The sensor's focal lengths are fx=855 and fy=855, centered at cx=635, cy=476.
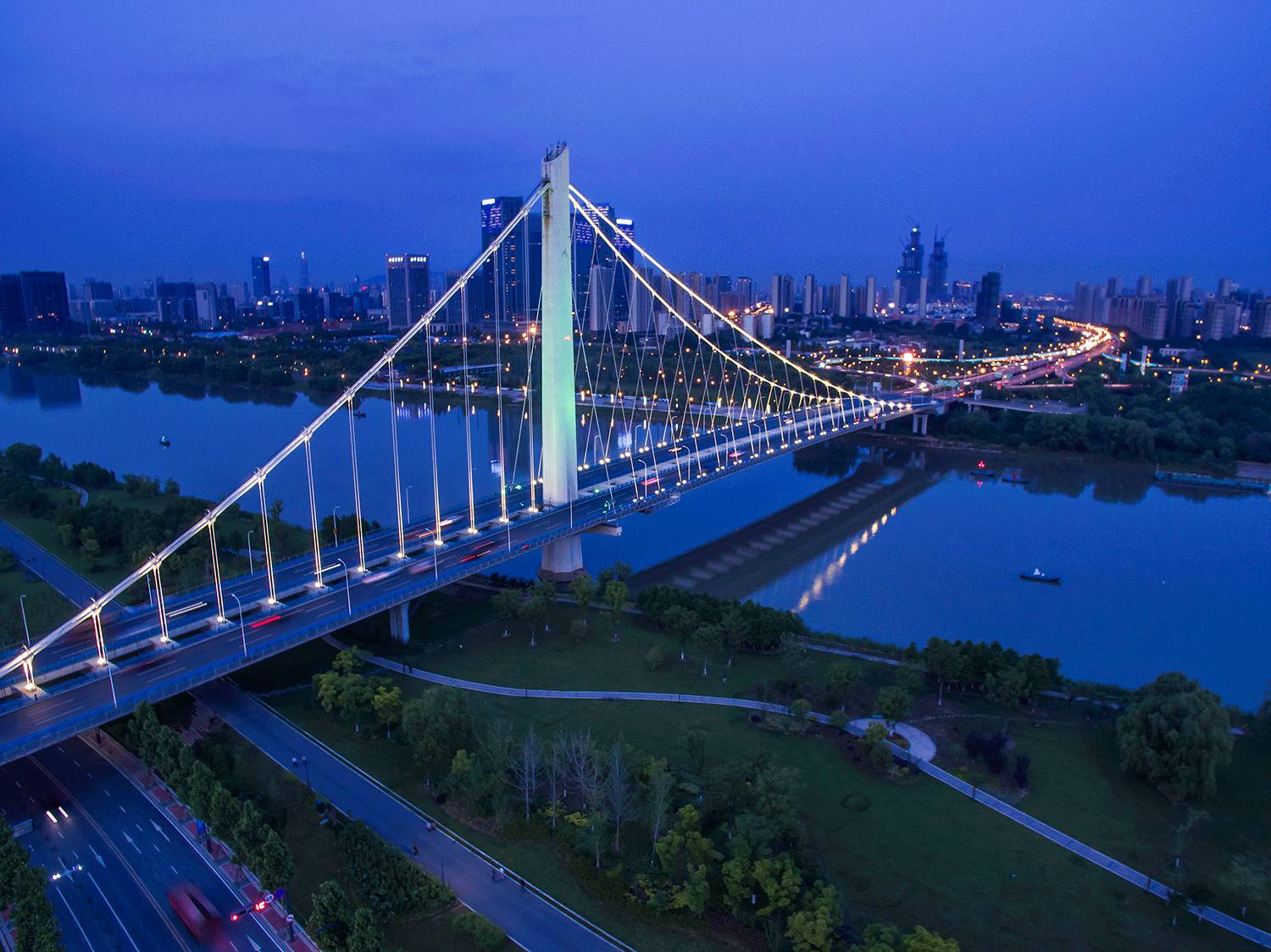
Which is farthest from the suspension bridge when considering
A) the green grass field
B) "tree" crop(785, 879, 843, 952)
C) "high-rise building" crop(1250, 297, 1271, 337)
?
"high-rise building" crop(1250, 297, 1271, 337)

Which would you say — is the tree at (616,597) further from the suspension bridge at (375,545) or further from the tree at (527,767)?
the tree at (527,767)

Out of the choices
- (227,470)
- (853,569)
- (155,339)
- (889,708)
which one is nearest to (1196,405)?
(853,569)

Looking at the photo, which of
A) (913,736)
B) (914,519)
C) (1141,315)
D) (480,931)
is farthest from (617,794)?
(1141,315)

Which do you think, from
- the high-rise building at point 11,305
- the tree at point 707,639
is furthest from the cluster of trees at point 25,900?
the high-rise building at point 11,305

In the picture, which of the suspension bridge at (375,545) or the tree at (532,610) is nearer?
the suspension bridge at (375,545)

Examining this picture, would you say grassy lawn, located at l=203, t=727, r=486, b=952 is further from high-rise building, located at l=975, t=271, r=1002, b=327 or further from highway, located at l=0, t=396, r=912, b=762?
high-rise building, located at l=975, t=271, r=1002, b=327

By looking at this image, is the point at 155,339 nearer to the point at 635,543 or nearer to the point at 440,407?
the point at 440,407
